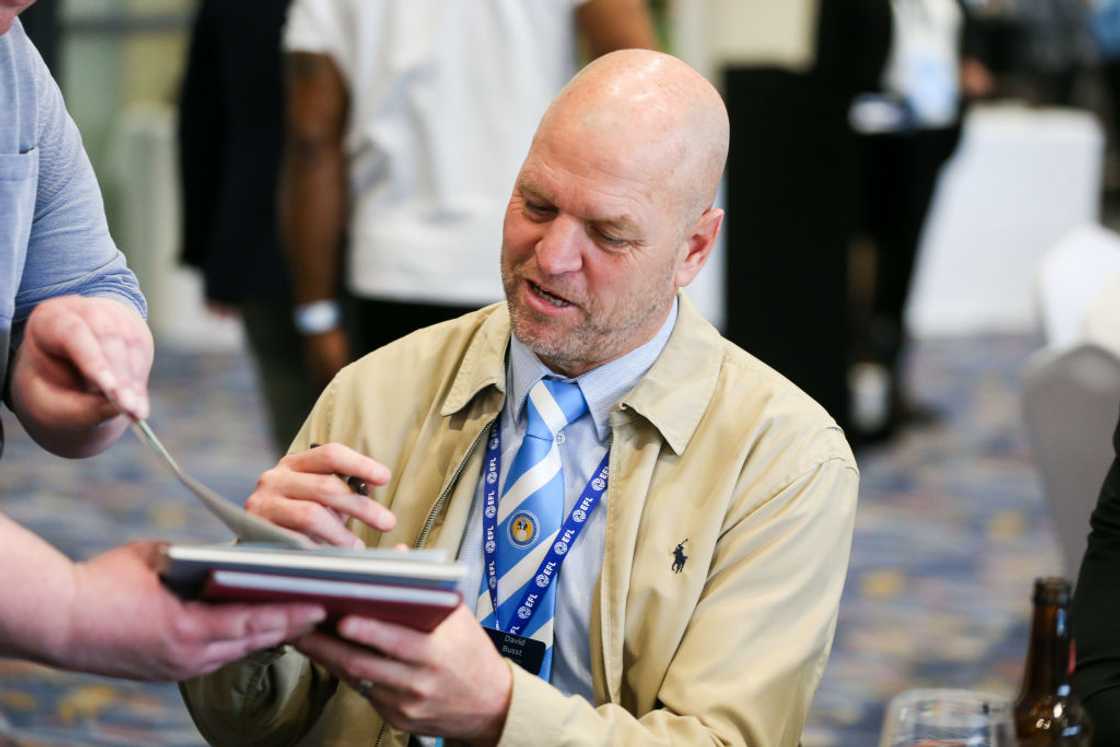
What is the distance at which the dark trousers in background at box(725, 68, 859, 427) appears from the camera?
559 centimetres

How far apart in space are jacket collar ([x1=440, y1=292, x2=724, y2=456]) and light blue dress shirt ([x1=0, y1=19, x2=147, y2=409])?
419mm

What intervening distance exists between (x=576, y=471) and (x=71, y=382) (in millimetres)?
606

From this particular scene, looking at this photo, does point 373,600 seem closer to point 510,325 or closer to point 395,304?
point 510,325

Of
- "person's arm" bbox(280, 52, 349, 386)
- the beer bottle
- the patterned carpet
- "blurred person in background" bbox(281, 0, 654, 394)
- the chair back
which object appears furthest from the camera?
the patterned carpet

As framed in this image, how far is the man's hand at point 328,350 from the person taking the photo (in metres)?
3.44

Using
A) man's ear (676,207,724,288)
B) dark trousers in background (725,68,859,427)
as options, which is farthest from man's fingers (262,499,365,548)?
dark trousers in background (725,68,859,427)

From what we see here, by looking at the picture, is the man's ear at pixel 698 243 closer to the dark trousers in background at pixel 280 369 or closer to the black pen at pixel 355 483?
the black pen at pixel 355 483

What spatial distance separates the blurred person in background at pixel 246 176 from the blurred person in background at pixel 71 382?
186 cm

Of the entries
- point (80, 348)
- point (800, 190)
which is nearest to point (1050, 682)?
point (80, 348)

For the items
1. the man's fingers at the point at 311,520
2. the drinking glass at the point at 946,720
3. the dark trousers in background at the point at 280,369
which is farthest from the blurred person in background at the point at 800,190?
the drinking glass at the point at 946,720

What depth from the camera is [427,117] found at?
3.19m

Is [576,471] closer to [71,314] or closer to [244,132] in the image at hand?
[71,314]

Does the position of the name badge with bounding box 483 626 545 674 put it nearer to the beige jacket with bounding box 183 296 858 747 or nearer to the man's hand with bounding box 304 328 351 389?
Answer: the beige jacket with bounding box 183 296 858 747

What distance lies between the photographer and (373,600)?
1300mm
